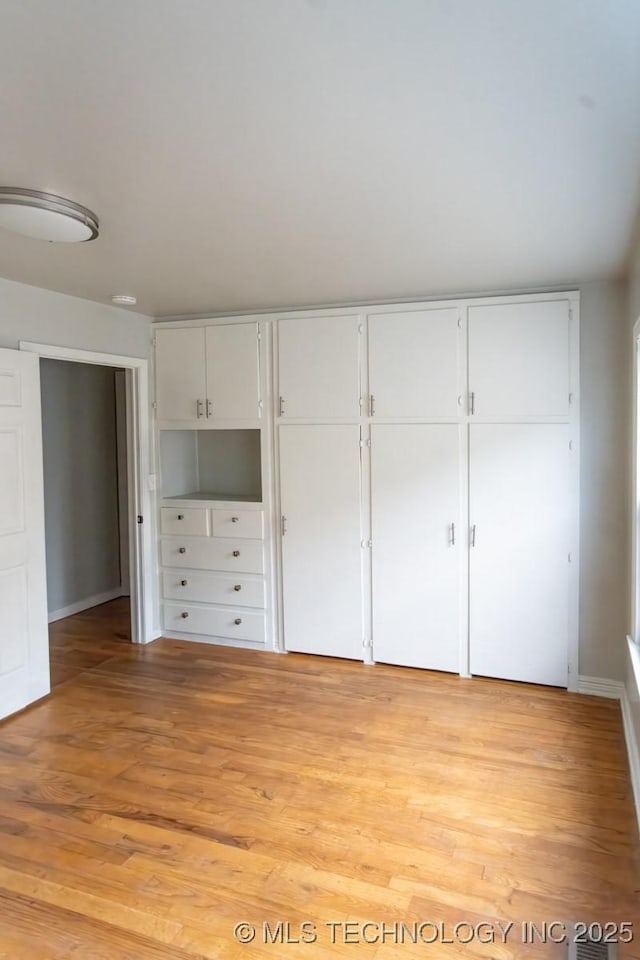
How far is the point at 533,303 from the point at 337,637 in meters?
2.47

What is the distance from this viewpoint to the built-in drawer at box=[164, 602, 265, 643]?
14.8 ft

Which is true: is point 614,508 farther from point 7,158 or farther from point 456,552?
point 7,158

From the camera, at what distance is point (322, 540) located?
14.0ft

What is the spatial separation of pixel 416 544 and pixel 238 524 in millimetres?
1295

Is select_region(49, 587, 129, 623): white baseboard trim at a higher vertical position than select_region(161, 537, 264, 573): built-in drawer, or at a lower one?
lower

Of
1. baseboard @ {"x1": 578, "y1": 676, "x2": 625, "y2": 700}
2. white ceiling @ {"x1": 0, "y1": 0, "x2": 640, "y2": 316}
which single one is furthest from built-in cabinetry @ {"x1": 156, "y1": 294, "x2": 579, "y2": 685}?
white ceiling @ {"x1": 0, "y1": 0, "x2": 640, "y2": 316}

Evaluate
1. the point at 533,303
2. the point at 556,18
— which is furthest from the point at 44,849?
the point at 533,303

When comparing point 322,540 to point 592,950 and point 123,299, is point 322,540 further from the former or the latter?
point 592,950

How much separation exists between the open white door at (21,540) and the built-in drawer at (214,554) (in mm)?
1177

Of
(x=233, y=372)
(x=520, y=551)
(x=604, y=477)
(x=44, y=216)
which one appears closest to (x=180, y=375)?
(x=233, y=372)

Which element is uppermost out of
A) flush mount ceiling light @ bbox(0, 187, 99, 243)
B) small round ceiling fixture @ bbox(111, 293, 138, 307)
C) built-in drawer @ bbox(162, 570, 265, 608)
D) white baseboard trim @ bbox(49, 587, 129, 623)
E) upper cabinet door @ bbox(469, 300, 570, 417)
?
small round ceiling fixture @ bbox(111, 293, 138, 307)


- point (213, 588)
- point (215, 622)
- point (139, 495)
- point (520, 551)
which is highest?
point (139, 495)

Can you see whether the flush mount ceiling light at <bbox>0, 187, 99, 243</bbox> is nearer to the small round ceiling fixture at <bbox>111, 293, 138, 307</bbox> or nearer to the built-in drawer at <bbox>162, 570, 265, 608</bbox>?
the small round ceiling fixture at <bbox>111, 293, 138, 307</bbox>

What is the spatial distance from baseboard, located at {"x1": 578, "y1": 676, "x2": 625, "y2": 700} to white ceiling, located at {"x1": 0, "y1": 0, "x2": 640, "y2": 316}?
7.75ft
